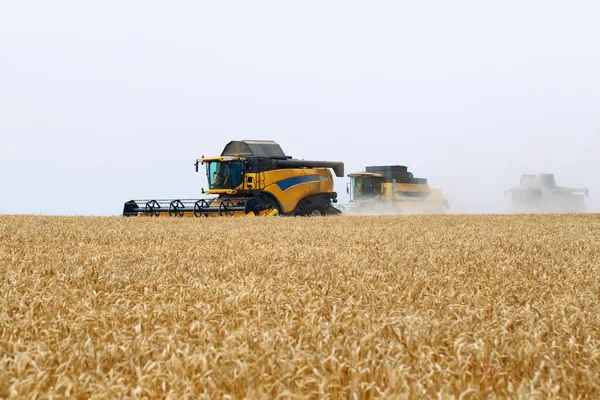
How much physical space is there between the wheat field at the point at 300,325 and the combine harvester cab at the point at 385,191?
26877 mm

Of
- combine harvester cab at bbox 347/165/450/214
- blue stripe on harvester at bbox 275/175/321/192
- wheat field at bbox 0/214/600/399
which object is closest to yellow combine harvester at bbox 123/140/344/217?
blue stripe on harvester at bbox 275/175/321/192

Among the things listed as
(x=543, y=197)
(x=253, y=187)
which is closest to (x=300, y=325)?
(x=253, y=187)

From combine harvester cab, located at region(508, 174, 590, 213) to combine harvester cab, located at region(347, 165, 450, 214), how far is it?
8.60 m

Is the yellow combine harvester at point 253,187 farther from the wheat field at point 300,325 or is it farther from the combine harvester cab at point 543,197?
the combine harvester cab at point 543,197

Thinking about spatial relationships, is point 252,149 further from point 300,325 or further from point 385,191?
point 300,325

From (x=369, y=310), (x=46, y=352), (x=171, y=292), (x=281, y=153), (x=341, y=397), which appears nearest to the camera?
(x=341, y=397)

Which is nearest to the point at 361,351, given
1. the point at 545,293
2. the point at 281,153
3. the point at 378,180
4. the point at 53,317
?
the point at 53,317

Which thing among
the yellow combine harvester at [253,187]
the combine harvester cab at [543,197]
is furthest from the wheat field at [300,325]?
the combine harvester cab at [543,197]

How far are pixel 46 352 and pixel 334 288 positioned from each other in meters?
3.18

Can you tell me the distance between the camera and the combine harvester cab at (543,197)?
4469 centimetres

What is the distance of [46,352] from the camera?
136 inches

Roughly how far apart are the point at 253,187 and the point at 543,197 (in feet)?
87.4

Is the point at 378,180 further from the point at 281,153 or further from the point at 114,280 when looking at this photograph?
the point at 114,280

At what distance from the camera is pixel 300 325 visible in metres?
4.30
